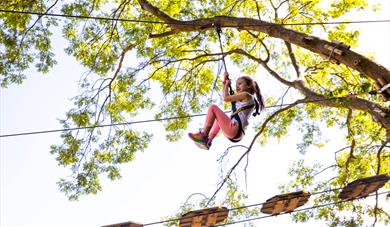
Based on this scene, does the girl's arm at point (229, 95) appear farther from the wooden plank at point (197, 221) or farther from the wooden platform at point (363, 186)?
the wooden platform at point (363, 186)

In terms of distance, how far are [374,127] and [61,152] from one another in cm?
586

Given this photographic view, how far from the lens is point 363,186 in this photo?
17.0 feet

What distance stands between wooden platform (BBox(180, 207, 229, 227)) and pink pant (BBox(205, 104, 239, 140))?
77 centimetres

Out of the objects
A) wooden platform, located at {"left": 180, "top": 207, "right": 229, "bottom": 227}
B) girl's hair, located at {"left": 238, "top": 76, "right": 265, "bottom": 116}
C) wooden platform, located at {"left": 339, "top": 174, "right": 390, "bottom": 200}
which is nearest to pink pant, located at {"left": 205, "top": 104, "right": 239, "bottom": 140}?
girl's hair, located at {"left": 238, "top": 76, "right": 265, "bottom": 116}

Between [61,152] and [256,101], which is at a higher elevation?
[61,152]

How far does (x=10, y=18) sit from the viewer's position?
877cm

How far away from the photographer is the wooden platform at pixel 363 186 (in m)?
5.12

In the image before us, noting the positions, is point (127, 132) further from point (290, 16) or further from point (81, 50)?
point (290, 16)

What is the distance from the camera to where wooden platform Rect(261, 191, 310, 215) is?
5105 mm

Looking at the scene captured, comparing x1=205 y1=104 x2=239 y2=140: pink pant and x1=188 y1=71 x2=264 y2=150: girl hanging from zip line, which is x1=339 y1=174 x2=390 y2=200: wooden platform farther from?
x1=205 y1=104 x2=239 y2=140: pink pant

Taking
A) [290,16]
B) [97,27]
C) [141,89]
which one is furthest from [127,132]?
[290,16]

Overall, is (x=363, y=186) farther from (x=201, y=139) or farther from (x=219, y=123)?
(x=201, y=139)

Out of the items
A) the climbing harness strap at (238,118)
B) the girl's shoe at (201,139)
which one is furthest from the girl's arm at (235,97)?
the girl's shoe at (201,139)

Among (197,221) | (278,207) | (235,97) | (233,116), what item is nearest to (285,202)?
(278,207)
